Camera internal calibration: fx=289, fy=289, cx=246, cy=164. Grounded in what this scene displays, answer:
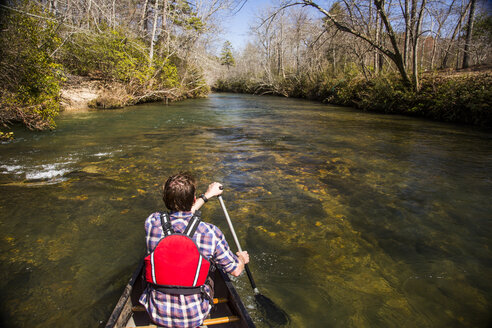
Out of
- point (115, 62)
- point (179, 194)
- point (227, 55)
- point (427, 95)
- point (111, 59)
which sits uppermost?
point (227, 55)

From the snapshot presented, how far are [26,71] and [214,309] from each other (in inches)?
366

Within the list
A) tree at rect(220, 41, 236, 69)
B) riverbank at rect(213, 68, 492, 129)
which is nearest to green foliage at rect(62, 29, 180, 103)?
riverbank at rect(213, 68, 492, 129)

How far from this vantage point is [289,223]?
15.2 feet

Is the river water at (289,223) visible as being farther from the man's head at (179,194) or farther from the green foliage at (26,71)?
the man's head at (179,194)

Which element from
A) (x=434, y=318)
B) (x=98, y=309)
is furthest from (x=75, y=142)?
(x=434, y=318)

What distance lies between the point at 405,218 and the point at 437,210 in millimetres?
750

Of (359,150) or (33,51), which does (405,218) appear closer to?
(359,150)

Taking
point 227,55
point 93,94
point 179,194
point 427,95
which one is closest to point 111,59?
point 93,94

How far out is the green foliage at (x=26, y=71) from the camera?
25.8 feet

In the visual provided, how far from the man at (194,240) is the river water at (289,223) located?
920 mm

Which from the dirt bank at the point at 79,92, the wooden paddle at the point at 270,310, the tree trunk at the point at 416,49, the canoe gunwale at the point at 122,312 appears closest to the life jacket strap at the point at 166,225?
the canoe gunwale at the point at 122,312

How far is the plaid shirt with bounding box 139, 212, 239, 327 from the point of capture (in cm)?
214

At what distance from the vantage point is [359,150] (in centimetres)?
862

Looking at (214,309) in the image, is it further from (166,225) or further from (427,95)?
(427,95)
